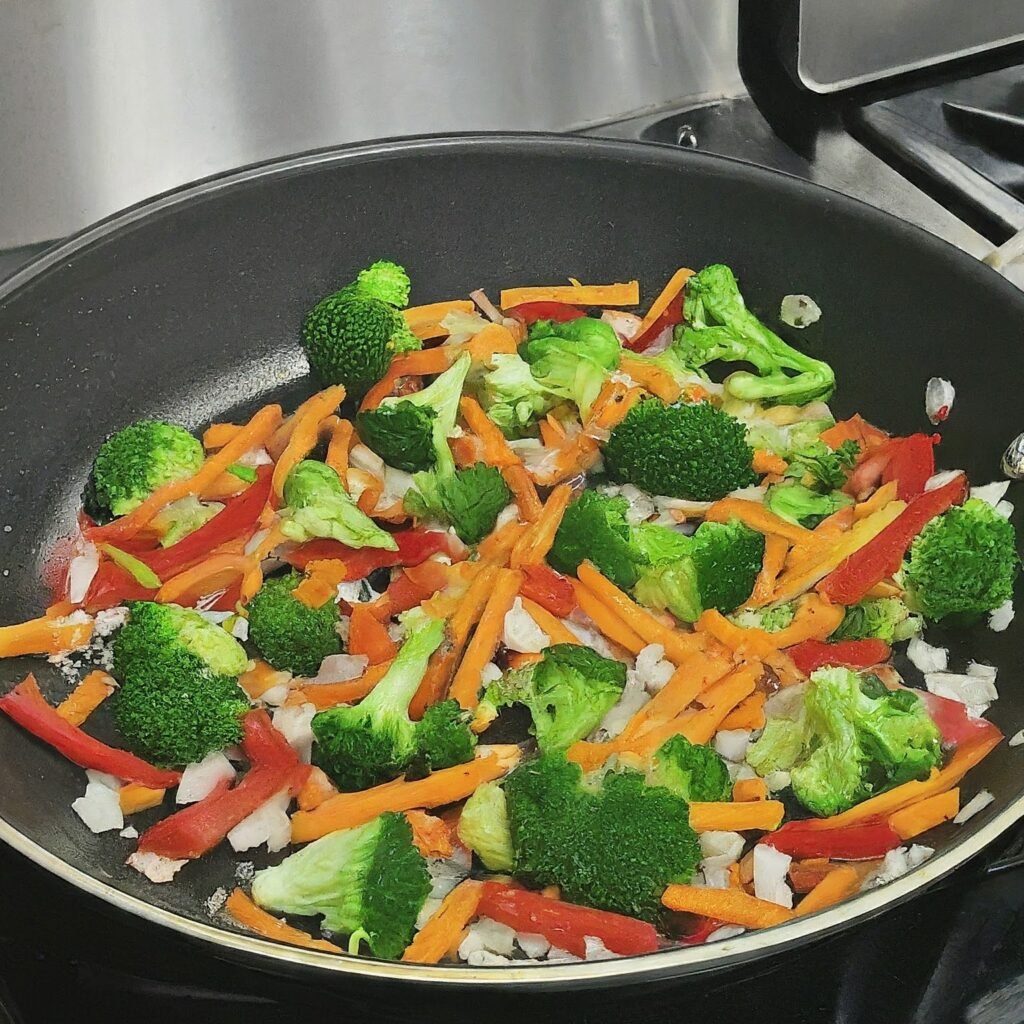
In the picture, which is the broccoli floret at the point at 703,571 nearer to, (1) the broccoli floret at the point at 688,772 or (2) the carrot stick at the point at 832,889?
(1) the broccoli floret at the point at 688,772

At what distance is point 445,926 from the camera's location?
1.01 m

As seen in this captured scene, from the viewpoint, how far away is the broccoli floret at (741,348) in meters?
1.51

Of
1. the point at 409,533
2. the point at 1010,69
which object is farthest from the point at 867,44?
the point at 409,533

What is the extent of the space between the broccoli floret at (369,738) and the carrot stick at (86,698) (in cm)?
25

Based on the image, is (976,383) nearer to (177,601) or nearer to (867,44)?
(867,44)

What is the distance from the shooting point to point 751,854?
109cm

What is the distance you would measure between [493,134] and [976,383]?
2.42 feet

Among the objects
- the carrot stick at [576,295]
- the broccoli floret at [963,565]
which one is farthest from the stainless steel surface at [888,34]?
the broccoli floret at [963,565]

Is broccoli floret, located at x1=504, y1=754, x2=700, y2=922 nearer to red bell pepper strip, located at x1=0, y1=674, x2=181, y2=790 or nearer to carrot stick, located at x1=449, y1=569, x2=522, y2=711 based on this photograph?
carrot stick, located at x1=449, y1=569, x2=522, y2=711

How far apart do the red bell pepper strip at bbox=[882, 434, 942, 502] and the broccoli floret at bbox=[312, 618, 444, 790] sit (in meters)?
0.66

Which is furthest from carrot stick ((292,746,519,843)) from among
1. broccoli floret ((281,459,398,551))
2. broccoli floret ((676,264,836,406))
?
broccoli floret ((676,264,836,406))

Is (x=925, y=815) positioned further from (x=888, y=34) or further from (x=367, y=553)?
(x=888, y=34)

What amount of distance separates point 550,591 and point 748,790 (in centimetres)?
31

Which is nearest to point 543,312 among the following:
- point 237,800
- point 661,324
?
point 661,324
